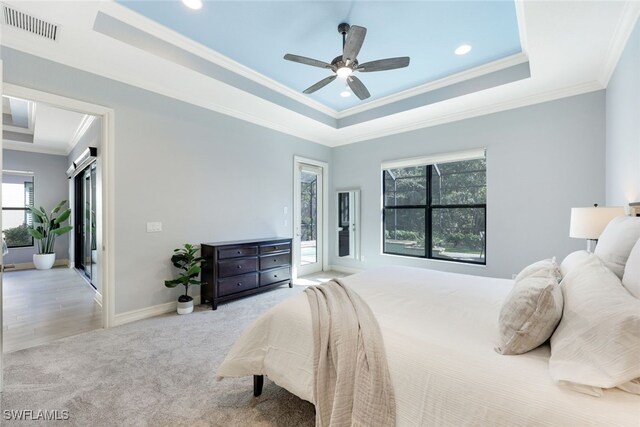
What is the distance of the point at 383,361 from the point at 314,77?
3512 millimetres

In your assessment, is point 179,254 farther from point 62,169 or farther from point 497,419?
point 62,169

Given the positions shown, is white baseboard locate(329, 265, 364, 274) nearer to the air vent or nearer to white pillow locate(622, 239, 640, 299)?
white pillow locate(622, 239, 640, 299)

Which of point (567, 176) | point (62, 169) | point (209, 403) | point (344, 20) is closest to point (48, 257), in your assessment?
point (62, 169)

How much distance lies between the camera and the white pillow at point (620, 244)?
1452 mm

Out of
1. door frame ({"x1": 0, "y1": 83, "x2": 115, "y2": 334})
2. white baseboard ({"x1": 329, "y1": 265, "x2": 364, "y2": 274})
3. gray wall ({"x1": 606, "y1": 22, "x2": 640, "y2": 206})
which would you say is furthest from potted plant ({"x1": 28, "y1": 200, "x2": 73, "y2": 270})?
gray wall ({"x1": 606, "y1": 22, "x2": 640, "y2": 206})

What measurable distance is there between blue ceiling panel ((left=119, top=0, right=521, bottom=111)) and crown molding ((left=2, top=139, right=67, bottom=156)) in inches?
227

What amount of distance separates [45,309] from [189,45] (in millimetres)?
3803

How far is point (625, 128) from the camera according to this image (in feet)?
7.73

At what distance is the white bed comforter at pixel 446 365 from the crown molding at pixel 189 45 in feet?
9.60

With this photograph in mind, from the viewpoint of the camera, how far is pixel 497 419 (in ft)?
3.08

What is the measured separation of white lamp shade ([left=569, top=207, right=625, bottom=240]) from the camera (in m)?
2.34

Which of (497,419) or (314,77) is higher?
(314,77)

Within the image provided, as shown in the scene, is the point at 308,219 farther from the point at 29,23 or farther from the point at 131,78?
the point at 29,23

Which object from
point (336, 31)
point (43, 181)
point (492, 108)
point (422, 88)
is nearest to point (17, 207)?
point (43, 181)
